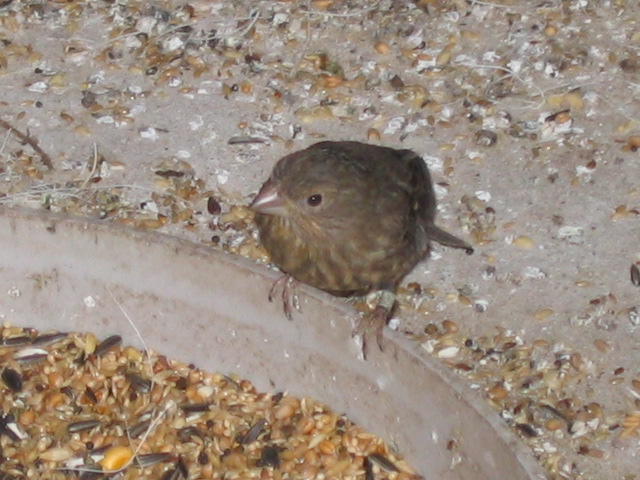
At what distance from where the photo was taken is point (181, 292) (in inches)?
124

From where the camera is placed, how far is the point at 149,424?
3.33m

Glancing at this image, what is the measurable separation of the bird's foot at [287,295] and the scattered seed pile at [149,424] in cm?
36

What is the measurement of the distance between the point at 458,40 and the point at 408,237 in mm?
1323

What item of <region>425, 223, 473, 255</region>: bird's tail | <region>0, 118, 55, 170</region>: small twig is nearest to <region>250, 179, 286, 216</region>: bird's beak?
<region>425, 223, 473, 255</region>: bird's tail

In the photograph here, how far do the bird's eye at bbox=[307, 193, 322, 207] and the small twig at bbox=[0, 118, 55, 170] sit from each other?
1.21 meters

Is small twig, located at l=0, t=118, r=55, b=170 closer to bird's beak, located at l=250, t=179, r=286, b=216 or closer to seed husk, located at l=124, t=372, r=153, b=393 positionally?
seed husk, located at l=124, t=372, r=153, b=393

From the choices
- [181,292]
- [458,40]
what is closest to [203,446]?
[181,292]

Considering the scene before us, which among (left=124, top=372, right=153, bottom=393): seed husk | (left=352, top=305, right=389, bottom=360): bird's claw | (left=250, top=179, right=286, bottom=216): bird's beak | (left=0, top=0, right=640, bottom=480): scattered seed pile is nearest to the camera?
(left=352, top=305, right=389, bottom=360): bird's claw

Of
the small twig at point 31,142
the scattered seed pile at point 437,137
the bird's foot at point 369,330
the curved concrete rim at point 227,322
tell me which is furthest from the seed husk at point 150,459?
the small twig at point 31,142

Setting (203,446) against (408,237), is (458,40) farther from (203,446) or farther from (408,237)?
(203,446)

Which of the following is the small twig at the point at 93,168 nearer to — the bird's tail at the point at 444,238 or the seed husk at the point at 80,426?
the seed husk at the point at 80,426

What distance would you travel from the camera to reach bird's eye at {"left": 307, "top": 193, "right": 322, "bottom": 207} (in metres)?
3.32

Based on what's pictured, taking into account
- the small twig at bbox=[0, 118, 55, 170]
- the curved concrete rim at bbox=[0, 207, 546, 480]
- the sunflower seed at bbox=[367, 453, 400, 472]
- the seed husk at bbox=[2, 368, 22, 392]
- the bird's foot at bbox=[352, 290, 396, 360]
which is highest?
the bird's foot at bbox=[352, 290, 396, 360]

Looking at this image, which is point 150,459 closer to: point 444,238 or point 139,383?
point 139,383
